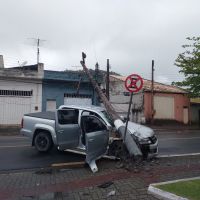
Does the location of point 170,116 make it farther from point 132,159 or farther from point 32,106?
point 132,159

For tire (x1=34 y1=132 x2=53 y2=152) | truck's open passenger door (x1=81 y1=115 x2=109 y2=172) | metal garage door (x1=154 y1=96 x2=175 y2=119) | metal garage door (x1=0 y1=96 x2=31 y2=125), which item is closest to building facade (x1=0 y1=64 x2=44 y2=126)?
metal garage door (x1=0 y1=96 x2=31 y2=125)

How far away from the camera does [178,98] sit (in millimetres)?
34000

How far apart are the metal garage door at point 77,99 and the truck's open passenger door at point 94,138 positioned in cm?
1725

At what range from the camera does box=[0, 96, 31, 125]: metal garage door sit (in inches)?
977

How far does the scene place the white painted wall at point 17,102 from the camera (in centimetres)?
2484

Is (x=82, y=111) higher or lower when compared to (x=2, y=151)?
higher

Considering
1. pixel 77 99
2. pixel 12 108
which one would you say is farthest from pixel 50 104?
pixel 12 108

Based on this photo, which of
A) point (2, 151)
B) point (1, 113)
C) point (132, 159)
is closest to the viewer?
point (132, 159)

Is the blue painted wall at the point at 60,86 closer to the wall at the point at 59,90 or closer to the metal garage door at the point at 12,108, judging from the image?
the wall at the point at 59,90

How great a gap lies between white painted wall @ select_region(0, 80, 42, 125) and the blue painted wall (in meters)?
0.61

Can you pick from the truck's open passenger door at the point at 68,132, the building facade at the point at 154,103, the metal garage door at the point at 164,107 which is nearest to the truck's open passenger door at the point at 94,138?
Answer: the truck's open passenger door at the point at 68,132

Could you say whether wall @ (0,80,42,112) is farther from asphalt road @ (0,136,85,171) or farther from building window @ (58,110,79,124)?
building window @ (58,110,79,124)

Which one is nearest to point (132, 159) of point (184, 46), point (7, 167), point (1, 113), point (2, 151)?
point (7, 167)

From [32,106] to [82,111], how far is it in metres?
15.9
